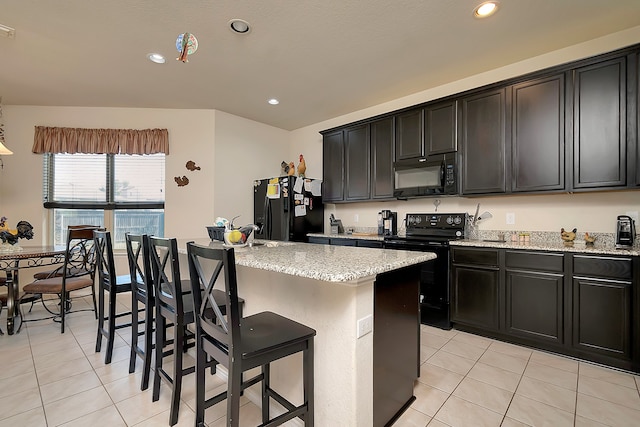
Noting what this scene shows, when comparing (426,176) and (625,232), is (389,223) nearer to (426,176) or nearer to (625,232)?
(426,176)

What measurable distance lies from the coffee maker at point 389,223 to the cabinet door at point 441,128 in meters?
0.95

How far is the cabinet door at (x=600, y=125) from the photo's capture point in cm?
229

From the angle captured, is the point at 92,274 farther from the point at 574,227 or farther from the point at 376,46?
the point at 574,227

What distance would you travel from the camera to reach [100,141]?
418 centimetres

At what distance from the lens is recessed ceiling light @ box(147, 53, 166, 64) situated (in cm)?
287

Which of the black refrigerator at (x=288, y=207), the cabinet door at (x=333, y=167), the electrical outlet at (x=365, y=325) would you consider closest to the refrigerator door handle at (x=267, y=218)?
the black refrigerator at (x=288, y=207)

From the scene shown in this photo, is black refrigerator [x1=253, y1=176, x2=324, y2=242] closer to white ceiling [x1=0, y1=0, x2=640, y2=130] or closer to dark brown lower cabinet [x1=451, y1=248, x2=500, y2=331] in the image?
white ceiling [x1=0, y1=0, x2=640, y2=130]

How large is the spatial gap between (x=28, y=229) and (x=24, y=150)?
170cm

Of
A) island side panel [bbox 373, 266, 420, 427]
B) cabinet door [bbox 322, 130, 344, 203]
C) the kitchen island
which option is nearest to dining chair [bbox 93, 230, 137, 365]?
the kitchen island

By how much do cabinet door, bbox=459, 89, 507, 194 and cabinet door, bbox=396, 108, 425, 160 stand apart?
463mm

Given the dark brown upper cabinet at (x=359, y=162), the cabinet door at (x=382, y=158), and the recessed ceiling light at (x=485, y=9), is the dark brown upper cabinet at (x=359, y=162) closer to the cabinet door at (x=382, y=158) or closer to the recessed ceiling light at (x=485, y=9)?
the cabinet door at (x=382, y=158)

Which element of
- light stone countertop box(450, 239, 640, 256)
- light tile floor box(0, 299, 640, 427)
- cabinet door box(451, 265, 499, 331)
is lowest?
light tile floor box(0, 299, 640, 427)

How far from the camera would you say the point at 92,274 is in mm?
3342

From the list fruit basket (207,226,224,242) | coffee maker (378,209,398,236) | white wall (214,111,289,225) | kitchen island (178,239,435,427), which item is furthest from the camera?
white wall (214,111,289,225)
